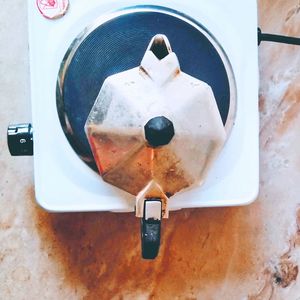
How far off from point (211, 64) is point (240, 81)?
2.2 inches

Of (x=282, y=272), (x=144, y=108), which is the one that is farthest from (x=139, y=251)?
(x=144, y=108)

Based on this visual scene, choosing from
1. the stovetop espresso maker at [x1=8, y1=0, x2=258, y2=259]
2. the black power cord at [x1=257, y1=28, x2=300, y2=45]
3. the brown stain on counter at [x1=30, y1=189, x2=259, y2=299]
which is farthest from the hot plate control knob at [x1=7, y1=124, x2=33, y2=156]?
the black power cord at [x1=257, y1=28, x2=300, y2=45]

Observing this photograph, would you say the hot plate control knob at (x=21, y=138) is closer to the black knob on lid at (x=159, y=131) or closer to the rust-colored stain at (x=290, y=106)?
the black knob on lid at (x=159, y=131)

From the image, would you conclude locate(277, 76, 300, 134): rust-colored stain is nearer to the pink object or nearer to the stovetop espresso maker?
the stovetop espresso maker

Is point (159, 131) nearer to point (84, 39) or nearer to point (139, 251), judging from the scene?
point (84, 39)

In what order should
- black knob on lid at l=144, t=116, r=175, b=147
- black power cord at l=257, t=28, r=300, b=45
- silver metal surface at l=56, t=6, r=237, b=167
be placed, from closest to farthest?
1. black knob on lid at l=144, t=116, r=175, b=147
2. silver metal surface at l=56, t=6, r=237, b=167
3. black power cord at l=257, t=28, r=300, b=45

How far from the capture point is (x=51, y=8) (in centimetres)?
85

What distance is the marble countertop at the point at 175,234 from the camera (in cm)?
98

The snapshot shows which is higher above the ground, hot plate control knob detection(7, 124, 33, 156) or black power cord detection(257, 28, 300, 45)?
black power cord detection(257, 28, 300, 45)

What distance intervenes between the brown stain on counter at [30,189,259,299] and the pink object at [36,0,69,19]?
268 millimetres

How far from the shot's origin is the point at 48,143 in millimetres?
859

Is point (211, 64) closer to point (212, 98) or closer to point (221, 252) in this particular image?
point (212, 98)

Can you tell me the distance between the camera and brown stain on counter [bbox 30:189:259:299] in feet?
3.25

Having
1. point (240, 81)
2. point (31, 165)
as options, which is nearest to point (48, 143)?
point (31, 165)
